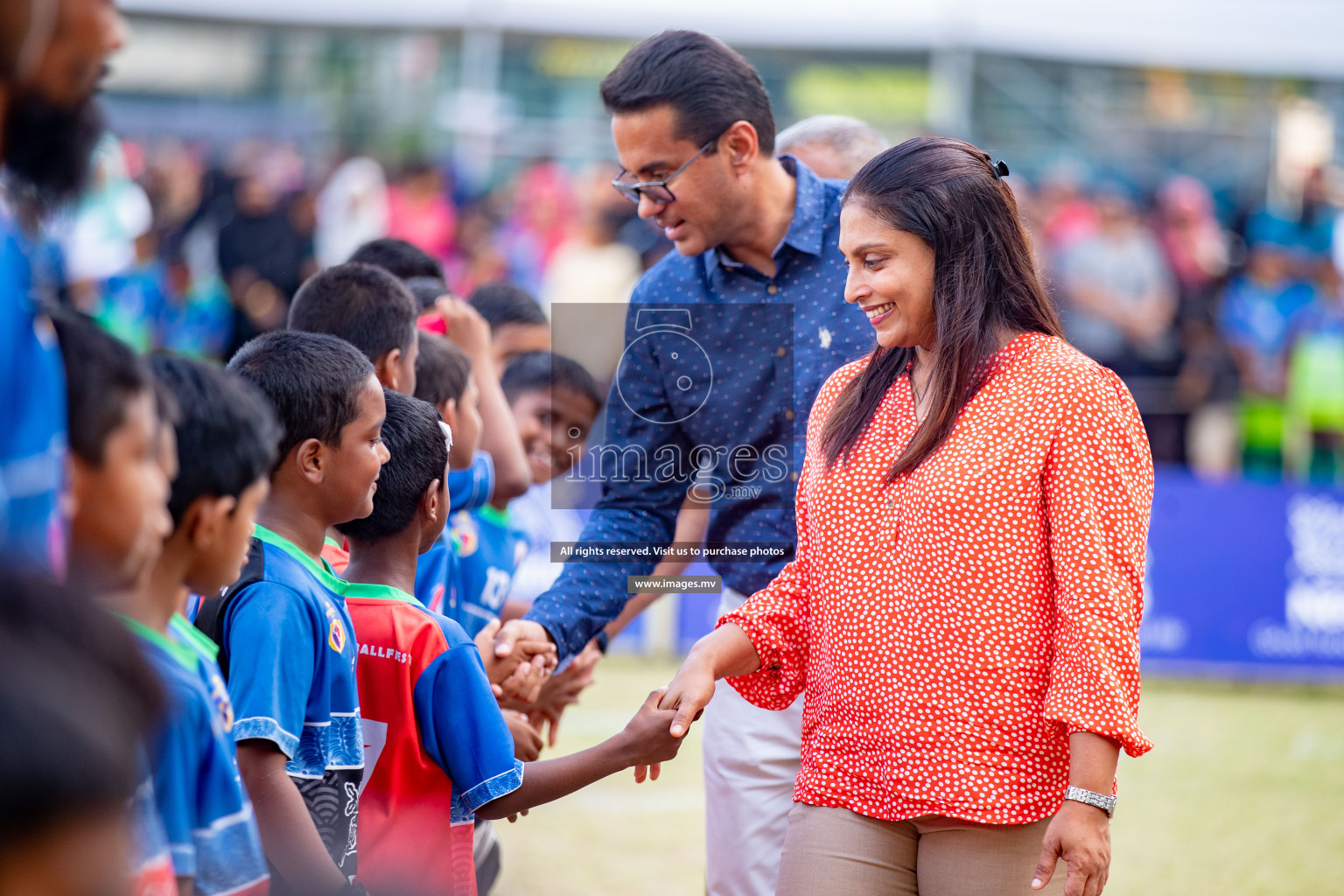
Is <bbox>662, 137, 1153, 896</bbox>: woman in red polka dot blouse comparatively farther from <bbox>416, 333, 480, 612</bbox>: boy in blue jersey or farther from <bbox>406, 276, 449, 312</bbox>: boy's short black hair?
<bbox>406, 276, 449, 312</bbox>: boy's short black hair

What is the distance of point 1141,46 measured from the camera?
13.1m

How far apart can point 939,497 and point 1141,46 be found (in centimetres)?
1195

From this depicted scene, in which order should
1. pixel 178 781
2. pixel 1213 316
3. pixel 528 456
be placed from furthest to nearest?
1. pixel 1213 316
2. pixel 528 456
3. pixel 178 781

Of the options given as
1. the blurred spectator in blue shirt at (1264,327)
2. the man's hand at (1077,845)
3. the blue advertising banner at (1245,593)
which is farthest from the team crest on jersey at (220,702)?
the blurred spectator in blue shirt at (1264,327)

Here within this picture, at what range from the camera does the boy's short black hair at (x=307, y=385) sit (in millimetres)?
2504

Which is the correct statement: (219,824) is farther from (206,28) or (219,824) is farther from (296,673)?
(206,28)

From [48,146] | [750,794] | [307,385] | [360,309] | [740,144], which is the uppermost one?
[740,144]

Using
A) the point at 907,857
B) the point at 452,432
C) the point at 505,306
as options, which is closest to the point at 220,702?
the point at 907,857

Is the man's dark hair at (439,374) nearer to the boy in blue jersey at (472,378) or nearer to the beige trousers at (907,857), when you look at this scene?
the boy in blue jersey at (472,378)

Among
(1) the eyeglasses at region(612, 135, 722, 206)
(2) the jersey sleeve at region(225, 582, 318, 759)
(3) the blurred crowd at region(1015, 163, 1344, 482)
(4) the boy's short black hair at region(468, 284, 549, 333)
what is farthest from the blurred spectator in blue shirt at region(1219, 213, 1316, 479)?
(2) the jersey sleeve at region(225, 582, 318, 759)

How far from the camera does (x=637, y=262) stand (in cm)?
1124

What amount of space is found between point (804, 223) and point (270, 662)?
1.91 meters

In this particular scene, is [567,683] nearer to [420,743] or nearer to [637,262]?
[420,743]

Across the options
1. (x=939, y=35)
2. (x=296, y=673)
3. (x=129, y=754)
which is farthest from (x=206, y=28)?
(x=129, y=754)
